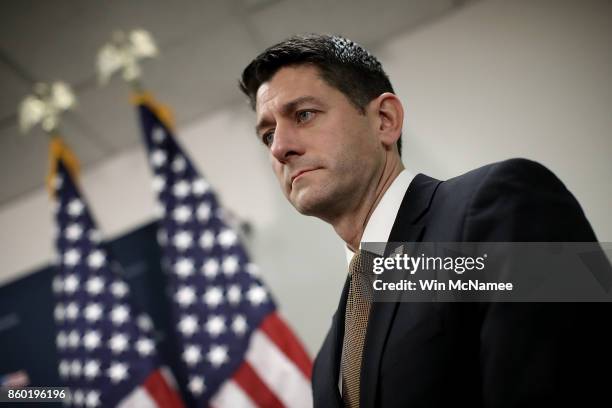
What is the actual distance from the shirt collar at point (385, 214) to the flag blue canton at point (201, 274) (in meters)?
1.17

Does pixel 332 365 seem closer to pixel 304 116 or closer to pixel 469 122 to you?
pixel 304 116

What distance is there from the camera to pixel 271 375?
172 centimetres

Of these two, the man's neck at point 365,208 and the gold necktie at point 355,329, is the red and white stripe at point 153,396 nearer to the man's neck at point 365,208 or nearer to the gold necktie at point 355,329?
the gold necktie at point 355,329

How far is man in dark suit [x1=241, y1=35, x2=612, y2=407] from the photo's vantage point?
0.48 m

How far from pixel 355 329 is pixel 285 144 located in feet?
1.53

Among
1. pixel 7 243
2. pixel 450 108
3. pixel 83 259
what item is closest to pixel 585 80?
pixel 450 108

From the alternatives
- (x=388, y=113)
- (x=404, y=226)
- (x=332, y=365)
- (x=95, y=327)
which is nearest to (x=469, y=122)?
(x=388, y=113)

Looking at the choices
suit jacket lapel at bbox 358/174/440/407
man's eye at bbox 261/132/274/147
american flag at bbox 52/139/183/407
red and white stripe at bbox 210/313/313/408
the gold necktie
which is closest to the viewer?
suit jacket lapel at bbox 358/174/440/407

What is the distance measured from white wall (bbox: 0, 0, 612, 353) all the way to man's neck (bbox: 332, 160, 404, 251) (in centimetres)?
121

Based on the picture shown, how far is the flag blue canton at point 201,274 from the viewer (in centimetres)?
180

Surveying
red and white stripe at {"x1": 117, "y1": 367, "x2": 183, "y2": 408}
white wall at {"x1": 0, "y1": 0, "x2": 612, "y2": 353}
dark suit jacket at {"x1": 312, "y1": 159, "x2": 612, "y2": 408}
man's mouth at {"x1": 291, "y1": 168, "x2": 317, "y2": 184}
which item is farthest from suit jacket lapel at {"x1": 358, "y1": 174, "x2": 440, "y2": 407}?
red and white stripe at {"x1": 117, "y1": 367, "x2": 183, "y2": 408}

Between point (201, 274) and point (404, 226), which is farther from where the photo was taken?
point (201, 274)

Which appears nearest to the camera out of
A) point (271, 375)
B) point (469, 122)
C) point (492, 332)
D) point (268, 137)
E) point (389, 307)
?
point (492, 332)

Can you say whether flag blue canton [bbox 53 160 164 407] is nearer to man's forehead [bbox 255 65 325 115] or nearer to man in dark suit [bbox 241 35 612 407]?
man in dark suit [bbox 241 35 612 407]
